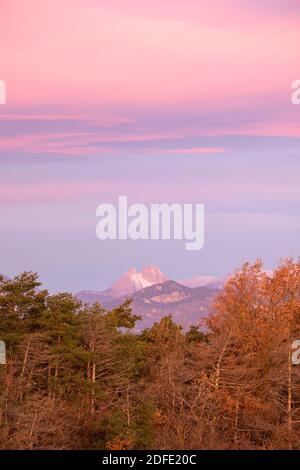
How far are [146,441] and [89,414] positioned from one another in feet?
21.6

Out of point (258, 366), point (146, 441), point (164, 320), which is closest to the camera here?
point (146, 441)

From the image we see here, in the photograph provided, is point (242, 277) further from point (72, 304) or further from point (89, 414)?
point (89, 414)

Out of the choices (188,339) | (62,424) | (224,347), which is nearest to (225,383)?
(224,347)

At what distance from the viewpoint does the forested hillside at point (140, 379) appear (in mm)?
35219

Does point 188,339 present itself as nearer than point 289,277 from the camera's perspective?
No

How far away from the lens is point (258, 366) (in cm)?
4453

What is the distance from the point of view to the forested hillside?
35219 millimetres

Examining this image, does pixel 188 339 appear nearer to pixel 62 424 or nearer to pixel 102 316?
pixel 102 316

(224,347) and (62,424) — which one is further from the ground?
(224,347)

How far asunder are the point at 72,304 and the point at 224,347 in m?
9.57

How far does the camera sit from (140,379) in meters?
47.4

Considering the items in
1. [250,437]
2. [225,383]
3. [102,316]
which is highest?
[102,316]
